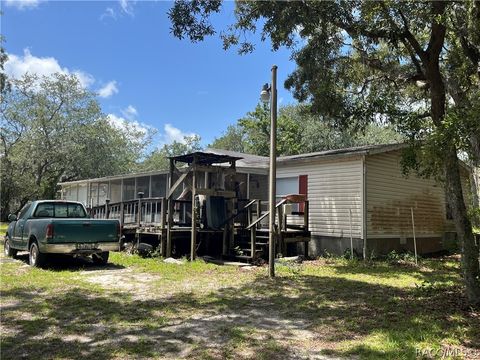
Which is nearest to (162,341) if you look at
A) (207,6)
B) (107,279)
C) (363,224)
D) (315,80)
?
(107,279)

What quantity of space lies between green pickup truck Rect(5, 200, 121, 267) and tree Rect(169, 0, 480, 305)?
5.26 metres

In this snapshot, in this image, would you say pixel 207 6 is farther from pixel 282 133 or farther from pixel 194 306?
pixel 282 133

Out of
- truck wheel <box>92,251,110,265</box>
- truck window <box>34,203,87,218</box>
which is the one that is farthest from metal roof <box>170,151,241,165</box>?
truck wheel <box>92,251,110,265</box>

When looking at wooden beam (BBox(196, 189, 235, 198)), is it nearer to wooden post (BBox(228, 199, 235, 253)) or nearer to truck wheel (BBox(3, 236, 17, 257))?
wooden post (BBox(228, 199, 235, 253))

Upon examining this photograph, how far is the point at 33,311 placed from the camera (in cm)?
666

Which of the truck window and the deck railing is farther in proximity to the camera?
the deck railing

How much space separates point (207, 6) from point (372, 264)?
8236 millimetres

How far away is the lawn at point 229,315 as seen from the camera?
4957mm

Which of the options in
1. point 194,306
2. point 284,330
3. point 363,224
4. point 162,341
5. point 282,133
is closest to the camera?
point 162,341

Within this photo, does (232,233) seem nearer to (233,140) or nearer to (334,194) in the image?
(334,194)

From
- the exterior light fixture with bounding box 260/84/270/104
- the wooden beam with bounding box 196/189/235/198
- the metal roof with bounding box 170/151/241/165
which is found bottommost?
the wooden beam with bounding box 196/189/235/198

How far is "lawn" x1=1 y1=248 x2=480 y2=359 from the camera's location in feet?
16.3

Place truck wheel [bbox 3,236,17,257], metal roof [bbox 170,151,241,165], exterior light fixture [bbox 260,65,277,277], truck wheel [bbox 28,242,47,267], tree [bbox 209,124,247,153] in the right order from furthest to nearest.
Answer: tree [bbox 209,124,247,153] → truck wheel [bbox 3,236,17,257] → metal roof [bbox 170,151,241,165] → truck wheel [bbox 28,242,47,267] → exterior light fixture [bbox 260,65,277,277]

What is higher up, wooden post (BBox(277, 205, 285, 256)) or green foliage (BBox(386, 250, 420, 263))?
wooden post (BBox(277, 205, 285, 256))
